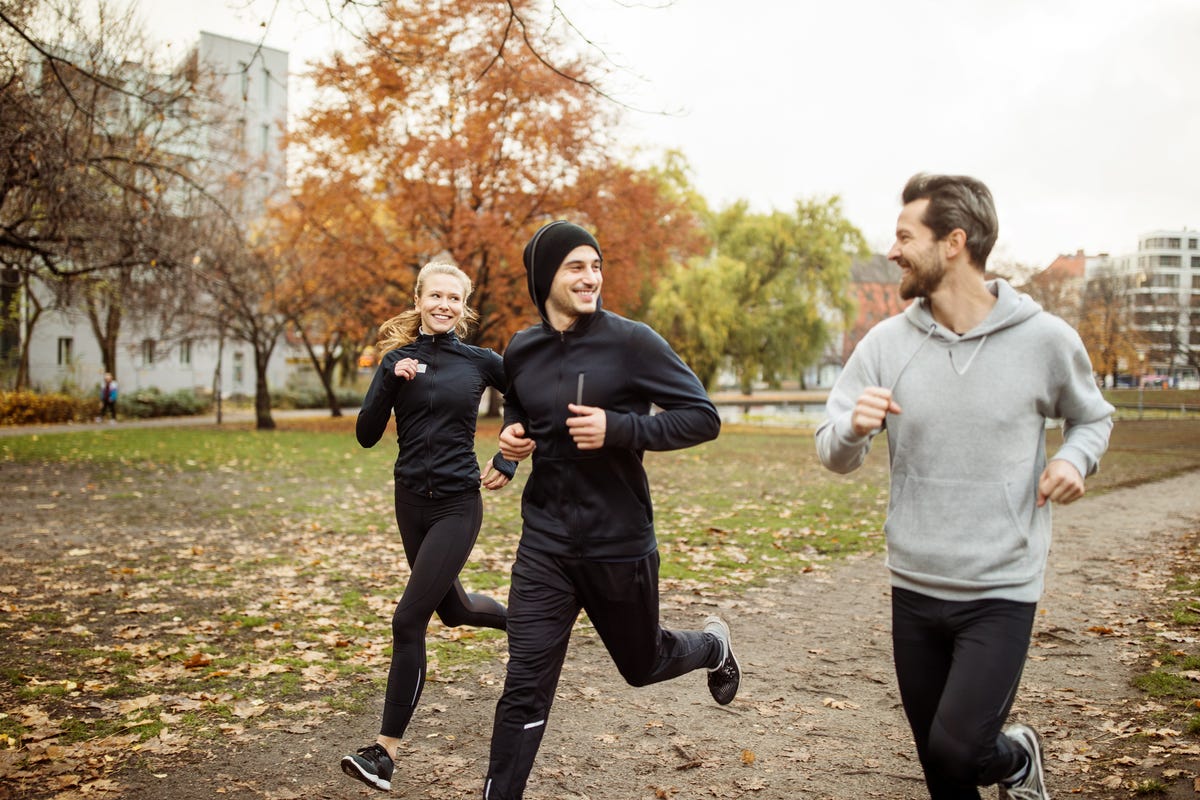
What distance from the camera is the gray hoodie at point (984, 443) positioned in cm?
293

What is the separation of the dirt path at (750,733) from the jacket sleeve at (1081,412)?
188cm

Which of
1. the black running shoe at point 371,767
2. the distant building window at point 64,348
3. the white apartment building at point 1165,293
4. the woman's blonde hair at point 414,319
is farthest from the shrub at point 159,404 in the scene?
the white apartment building at point 1165,293

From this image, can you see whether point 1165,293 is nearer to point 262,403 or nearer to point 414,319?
point 262,403

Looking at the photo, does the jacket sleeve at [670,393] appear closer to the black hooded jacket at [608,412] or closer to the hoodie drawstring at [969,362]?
the black hooded jacket at [608,412]

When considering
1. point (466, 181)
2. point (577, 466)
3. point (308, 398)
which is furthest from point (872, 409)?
point (308, 398)

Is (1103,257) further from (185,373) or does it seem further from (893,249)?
(893,249)

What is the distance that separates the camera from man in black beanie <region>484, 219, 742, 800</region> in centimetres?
355

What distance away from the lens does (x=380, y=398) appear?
4.67 meters

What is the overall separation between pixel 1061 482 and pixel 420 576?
2.73 metres

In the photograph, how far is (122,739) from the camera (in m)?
4.72

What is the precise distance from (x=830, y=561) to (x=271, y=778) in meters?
6.79

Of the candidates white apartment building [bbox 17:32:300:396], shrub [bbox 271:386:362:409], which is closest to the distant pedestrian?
white apartment building [bbox 17:32:300:396]

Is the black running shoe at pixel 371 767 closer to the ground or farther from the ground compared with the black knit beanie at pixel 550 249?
closer to the ground

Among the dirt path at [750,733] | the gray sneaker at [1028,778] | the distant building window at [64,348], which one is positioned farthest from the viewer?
the distant building window at [64,348]
